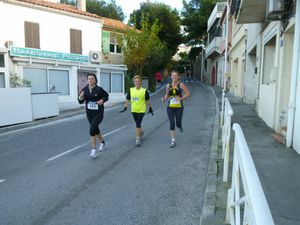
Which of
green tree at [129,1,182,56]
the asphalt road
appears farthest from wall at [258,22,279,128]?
green tree at [129,1,182,56]

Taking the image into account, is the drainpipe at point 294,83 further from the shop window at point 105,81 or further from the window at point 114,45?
the window at point 114,45

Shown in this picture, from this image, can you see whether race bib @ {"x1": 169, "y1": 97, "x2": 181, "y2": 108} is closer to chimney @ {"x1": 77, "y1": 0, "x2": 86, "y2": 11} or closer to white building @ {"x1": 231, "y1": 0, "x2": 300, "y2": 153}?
white building @ {"x1": 231, "y1": 0, "x2": 300, "y2": 153}

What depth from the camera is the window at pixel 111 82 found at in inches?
846

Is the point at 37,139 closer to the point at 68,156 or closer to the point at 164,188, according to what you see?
the point at 68,156

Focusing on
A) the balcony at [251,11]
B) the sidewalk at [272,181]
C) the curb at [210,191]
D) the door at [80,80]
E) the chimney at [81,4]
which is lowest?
the curb at [210,191]

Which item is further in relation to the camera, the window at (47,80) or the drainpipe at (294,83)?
the window at (47,80)

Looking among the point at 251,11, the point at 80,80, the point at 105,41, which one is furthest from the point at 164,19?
the point at 251,11

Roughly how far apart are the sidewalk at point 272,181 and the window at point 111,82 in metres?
15.0

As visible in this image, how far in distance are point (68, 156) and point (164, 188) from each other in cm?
293

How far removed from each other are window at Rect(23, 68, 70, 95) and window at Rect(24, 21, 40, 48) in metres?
1.73

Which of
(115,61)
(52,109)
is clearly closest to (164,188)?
(52,109)

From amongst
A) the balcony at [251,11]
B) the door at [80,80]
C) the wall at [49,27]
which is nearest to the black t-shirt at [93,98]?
the balcony at [251,11]

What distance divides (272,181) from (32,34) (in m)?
16.9

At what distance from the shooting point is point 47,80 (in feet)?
57.8
